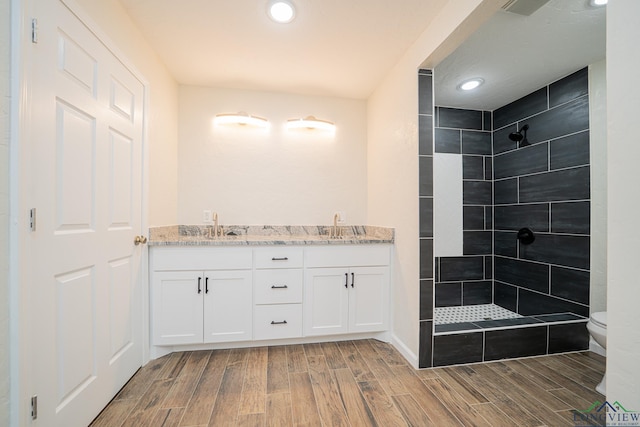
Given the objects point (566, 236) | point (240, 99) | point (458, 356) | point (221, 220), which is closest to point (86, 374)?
point (221, 220)

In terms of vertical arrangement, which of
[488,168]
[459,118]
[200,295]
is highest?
[459,118]

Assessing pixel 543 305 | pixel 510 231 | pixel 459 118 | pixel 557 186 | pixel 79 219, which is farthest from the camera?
pixel 459 118

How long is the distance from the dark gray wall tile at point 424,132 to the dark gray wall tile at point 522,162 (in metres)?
1.41

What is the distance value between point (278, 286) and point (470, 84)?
245 cm

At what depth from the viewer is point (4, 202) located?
971 millimetres

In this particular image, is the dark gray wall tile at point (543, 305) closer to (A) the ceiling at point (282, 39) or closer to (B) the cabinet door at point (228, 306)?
(A) the ceiling at point (282, 39)

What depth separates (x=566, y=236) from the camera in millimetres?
2334

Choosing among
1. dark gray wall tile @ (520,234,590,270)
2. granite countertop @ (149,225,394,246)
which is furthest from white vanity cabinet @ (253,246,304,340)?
dark gray wall tile @ (520,234,590,270)

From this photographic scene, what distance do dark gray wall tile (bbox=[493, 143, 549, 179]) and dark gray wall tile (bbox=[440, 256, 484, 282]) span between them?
0.96 metres

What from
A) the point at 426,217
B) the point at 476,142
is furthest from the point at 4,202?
the point at 476,142

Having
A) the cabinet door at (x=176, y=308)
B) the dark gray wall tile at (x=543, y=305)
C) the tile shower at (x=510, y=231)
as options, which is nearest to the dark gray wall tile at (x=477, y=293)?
the tile shower at (x=510, y=231)

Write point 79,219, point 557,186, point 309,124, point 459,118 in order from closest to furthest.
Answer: point 79,219 < point 557,186 < point 309,124 < point 459,118

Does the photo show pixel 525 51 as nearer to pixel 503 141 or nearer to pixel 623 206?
pixel 503 141

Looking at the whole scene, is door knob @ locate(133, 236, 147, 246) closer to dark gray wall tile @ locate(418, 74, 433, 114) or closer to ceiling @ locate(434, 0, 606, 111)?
dark gray wall tile @ locate(418, 74, 433, 114)
